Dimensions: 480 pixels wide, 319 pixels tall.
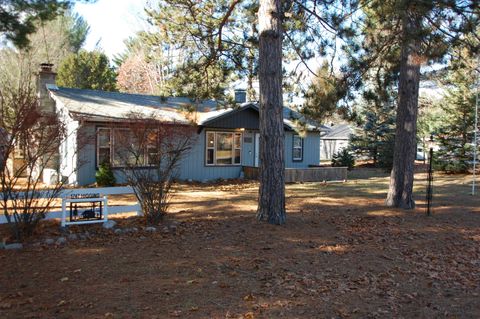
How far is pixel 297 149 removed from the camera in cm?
2155

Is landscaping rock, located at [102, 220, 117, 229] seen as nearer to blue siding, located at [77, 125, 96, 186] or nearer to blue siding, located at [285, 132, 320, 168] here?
blue siding, located at [77, 125, 96, 186]

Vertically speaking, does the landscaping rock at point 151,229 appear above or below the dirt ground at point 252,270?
above

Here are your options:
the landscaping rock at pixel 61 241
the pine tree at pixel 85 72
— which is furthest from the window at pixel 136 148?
the pine tree at pixel 85 72

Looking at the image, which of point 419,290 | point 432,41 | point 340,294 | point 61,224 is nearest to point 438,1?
point 432,41

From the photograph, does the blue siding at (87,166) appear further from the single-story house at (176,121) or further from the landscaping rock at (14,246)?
the landscaping rock at (14,246)

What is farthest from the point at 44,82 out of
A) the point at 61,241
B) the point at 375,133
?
the point at 375,133

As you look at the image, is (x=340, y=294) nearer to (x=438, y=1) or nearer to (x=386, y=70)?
(x=438, y=1)

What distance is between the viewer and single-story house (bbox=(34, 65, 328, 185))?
14672 mm

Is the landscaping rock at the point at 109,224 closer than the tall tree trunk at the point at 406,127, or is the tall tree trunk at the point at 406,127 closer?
the landscaping rock at the point at 109,224

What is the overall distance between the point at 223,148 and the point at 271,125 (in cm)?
1058

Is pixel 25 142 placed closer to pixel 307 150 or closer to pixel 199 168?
pixel 199 168

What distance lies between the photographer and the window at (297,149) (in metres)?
21.3

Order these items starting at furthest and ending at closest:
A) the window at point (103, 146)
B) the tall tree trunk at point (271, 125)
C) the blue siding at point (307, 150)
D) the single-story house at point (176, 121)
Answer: the blue siding at point (307, 150)
the window at point (103, 146)
the single-story house at point (176, 121)
the tall tree trunk at point (271, 125)

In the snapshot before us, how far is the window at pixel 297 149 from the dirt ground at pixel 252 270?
12248mm
